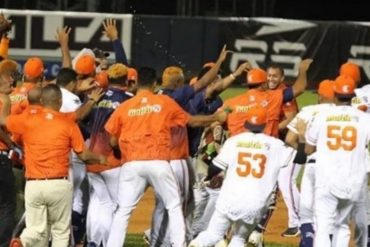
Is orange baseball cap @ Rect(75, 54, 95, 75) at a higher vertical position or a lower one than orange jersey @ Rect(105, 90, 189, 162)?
higher

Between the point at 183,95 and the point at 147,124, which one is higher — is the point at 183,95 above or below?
above

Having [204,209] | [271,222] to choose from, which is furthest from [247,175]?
[271,222]

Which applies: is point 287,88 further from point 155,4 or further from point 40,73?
Answer: point 155,4

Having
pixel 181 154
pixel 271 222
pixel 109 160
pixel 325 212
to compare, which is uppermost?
pixel 181 154

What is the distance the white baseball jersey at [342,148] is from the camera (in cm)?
1122

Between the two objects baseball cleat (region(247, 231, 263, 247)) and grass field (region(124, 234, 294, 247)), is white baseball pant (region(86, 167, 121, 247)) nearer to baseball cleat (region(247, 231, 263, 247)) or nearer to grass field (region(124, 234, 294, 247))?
grass field (region(124, 234, 294, 247))

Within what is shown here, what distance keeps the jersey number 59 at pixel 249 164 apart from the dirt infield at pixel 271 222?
9.68ft

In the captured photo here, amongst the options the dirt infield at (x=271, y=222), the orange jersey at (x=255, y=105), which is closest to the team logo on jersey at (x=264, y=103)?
the orange jersey at (x=255, y=105)

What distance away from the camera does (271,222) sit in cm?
1550

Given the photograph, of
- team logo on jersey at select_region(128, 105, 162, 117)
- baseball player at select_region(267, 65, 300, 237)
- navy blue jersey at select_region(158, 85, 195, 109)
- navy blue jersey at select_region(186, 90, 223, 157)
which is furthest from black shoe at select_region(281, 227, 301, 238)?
team logo on jersey at select_region(128, 105, 162, 117)

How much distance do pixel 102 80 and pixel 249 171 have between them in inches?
90.4

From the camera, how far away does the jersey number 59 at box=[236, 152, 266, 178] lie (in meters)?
11.1

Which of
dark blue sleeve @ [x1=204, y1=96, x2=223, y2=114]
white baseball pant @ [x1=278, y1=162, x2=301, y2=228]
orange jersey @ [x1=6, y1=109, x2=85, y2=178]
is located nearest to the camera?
orange jersey @ [x1=6, y1=109, x2=85, y2=178]

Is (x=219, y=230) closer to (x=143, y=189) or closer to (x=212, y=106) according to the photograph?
(x=143, y=189)
